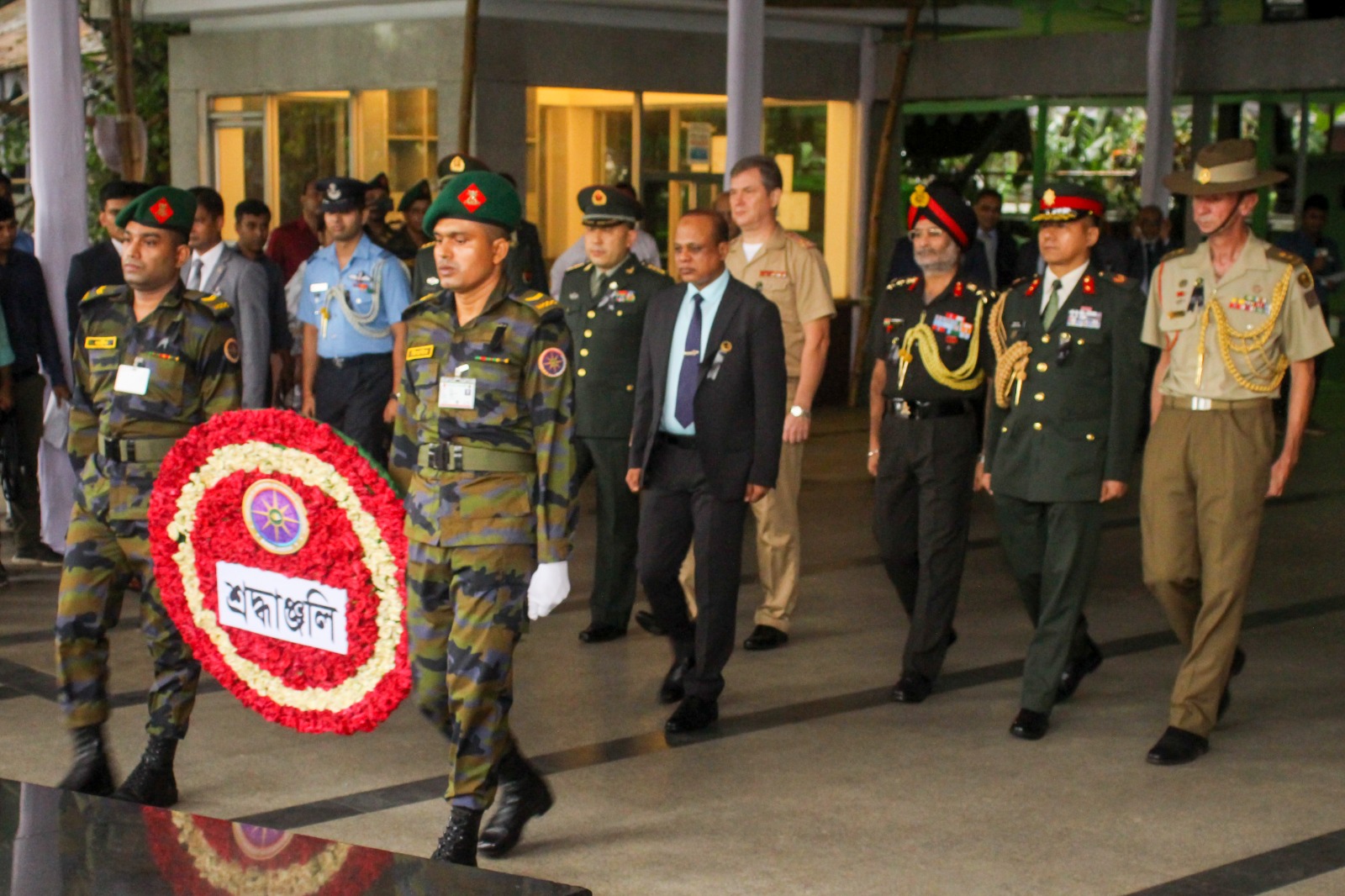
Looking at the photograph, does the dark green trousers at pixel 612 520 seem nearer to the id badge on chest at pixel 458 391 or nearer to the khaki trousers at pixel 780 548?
the khaki trousers at pixel 780 548

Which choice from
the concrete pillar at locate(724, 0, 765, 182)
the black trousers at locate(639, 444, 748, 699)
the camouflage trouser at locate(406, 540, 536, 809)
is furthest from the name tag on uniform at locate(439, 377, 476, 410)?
the concrete pillar at locate(724, 0, 765, 182)

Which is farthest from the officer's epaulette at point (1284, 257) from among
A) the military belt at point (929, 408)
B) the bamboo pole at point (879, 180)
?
the bamboo pole at point (879, 180)

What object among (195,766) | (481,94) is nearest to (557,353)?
(195,766)

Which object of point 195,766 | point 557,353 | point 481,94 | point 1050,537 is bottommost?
point 195,766

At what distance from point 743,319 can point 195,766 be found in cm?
245

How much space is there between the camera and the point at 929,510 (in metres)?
6.90

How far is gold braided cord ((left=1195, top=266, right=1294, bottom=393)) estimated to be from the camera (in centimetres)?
609

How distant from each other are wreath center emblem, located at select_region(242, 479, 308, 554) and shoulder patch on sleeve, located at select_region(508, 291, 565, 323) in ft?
2.84

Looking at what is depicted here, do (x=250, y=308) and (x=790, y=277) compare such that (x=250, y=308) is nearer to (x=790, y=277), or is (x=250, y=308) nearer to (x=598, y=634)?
(x=598, y=634)

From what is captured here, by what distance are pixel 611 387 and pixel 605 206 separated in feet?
2.52

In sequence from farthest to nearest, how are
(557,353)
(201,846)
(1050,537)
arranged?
1. (1050,537)
2. (557,353)
3. (201,846)

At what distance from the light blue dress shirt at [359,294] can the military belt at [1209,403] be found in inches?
146

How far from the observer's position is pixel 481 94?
1540cm

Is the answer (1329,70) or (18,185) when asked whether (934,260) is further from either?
(18,185)
